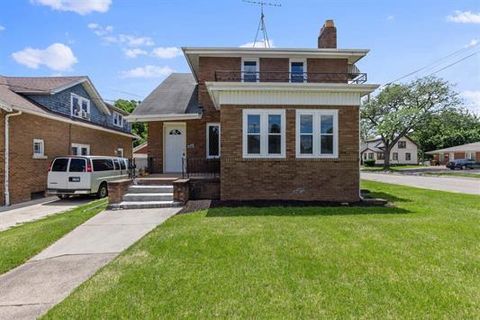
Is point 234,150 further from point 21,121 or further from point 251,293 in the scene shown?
point 21,121

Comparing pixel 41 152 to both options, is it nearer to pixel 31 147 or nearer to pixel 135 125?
pixel 31 147

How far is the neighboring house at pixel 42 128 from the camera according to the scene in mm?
13953

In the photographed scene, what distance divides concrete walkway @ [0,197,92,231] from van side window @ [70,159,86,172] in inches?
54.7

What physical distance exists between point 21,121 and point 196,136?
7.59 metres

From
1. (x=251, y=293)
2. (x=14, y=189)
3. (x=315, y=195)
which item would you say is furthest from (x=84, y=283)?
(x=14, y=189)

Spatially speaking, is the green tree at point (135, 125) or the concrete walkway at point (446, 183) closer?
the concrete walkway at point (446, 183)

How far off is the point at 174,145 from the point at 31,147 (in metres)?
6.44

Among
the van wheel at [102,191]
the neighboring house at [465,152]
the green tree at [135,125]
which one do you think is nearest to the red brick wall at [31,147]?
the van wheel at [102,191]

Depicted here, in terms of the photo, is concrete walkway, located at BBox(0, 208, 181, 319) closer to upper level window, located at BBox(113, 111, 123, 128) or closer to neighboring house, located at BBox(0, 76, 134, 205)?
neighboring house, located at BBox(0, 76, 134, 205)

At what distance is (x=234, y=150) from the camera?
1116 centimetres

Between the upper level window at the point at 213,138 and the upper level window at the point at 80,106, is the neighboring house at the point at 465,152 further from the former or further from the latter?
the upper level window at the point at 80,106

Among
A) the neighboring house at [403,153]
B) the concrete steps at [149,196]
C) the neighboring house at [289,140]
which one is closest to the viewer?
the concrete steps at [149,196]

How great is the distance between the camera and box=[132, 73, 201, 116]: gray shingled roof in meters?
15.4

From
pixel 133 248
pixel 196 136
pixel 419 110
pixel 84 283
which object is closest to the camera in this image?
pixel 84 283
